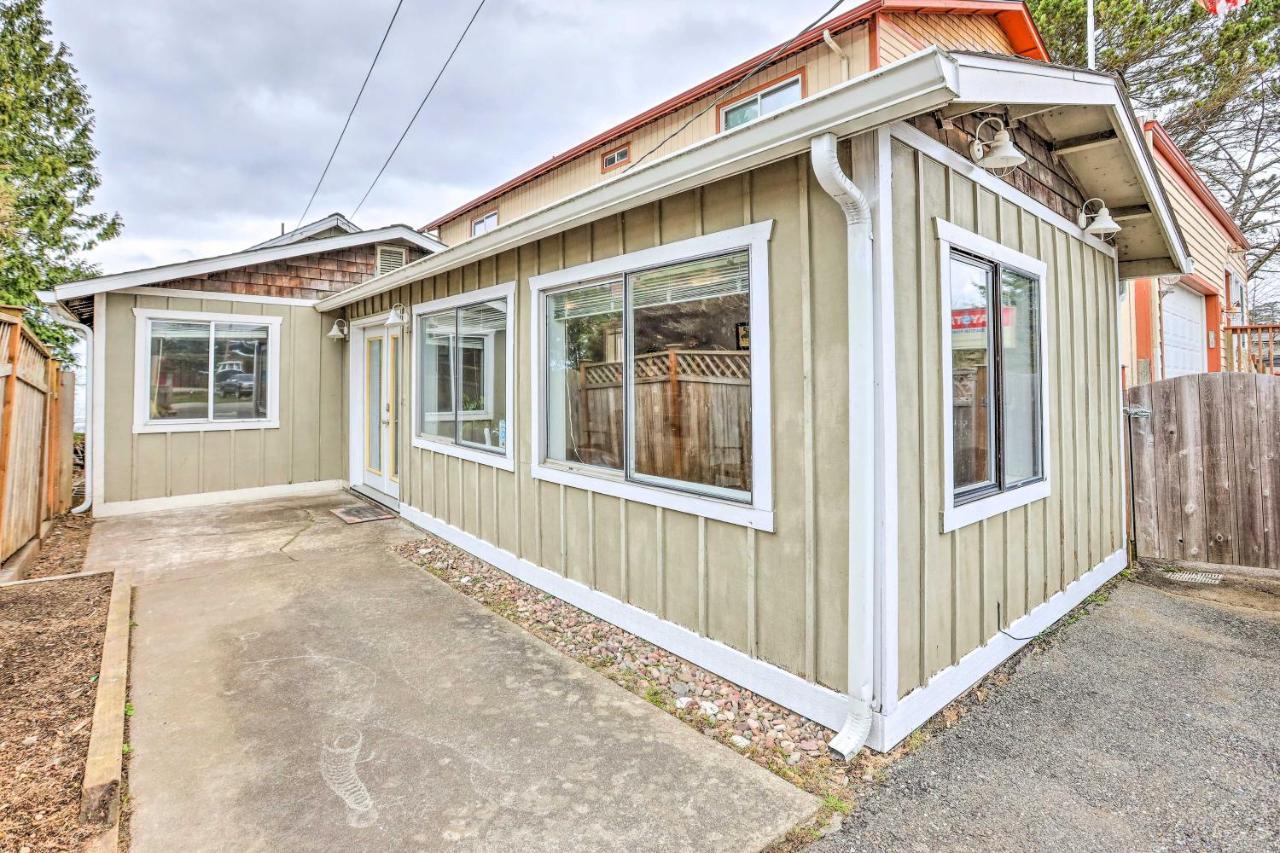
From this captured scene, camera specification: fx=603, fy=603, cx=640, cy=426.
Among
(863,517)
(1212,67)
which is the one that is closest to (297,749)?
(863,517)

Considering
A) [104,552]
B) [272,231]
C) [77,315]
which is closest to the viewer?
[104,552]

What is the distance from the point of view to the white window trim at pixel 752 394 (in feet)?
8.95

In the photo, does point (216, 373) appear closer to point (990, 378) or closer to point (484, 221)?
point (990, 378)

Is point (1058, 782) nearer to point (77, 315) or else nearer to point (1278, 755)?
point (1278, 755)

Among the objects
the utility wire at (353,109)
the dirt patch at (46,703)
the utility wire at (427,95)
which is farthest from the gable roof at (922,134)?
the utility wire at (353,109)

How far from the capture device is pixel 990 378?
310cm

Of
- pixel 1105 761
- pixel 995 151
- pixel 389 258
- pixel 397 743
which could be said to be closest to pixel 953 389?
pixel 995 151

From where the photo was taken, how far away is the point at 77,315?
691 cm

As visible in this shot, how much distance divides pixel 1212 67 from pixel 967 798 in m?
13.9

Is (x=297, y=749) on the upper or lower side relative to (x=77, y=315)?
lower

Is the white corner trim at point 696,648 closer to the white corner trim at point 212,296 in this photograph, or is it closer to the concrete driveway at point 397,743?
the concrete driveway at point 397,743

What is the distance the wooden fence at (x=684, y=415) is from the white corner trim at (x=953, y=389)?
864mm

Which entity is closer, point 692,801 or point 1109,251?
point 692,801

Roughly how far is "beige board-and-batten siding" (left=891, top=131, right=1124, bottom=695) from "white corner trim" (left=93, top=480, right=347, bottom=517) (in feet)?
24.3
